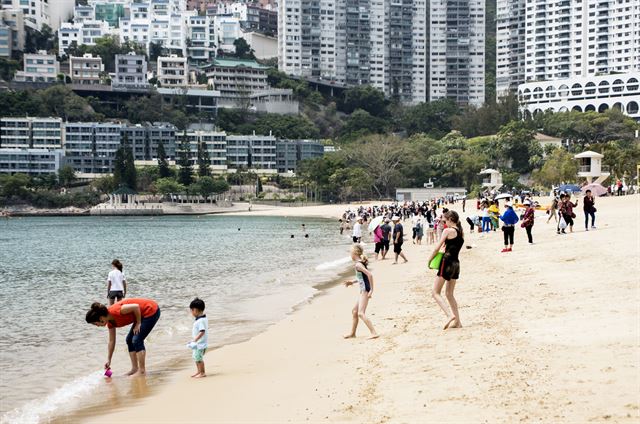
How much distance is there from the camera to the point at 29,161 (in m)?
130

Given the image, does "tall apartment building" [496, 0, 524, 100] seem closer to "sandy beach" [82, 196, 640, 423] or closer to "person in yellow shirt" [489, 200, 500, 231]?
"person in yellow shirt" [489, 200, 500, 231]

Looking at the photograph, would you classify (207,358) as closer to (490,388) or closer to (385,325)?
(385,325)

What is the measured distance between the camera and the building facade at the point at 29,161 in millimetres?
129125

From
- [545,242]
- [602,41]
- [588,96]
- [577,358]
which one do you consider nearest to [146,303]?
[577,358]

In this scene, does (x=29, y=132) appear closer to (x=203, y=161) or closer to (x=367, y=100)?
(x=203, y=161)

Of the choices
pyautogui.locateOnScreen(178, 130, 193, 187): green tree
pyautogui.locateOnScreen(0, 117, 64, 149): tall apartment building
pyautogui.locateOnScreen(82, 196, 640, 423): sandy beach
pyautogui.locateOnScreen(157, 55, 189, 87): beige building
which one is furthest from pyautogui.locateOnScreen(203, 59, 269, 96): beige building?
pyautogui.locateOnScreen(82, 196, 640, 423): sandy beach

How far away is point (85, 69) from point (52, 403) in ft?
512

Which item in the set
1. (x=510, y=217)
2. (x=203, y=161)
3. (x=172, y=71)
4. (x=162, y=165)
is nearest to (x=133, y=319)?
(x=510, y=217)

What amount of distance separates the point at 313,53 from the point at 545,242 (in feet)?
513

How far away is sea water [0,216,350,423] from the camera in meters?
12.1

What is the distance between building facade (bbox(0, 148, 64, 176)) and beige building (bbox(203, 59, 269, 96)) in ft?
139

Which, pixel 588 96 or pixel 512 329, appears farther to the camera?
pixel 588 96

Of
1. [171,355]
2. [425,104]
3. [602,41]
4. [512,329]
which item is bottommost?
[171,355]

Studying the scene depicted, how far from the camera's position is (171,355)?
1398cm
